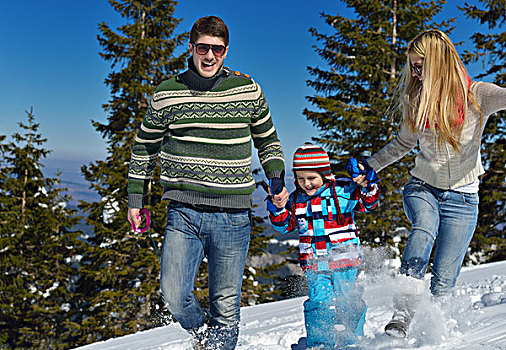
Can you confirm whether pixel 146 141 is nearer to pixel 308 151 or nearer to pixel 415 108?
pixel 308 151

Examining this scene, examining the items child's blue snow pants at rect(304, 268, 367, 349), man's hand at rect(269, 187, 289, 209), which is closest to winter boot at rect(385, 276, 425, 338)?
child's blue snow pants at rect(304, 268, 367, 349)

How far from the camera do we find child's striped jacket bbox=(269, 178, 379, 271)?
2.99 m

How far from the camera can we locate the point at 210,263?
279 centimetres

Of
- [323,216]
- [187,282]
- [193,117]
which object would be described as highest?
[193,117]

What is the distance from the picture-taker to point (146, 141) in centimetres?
289

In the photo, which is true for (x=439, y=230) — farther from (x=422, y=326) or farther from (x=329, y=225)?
(x=329, y=225)

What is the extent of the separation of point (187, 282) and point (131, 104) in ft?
43.4

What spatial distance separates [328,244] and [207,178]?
3.22ft

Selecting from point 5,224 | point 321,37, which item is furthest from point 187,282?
point 5,224

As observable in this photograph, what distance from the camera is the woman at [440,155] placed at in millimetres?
2824

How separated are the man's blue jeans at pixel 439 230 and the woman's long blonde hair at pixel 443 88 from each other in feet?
1.21

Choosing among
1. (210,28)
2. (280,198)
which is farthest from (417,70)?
(210,28)

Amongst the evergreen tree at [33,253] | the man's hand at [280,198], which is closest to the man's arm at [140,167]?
the man's hand at [280,198]

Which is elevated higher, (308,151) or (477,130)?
(477,130)
